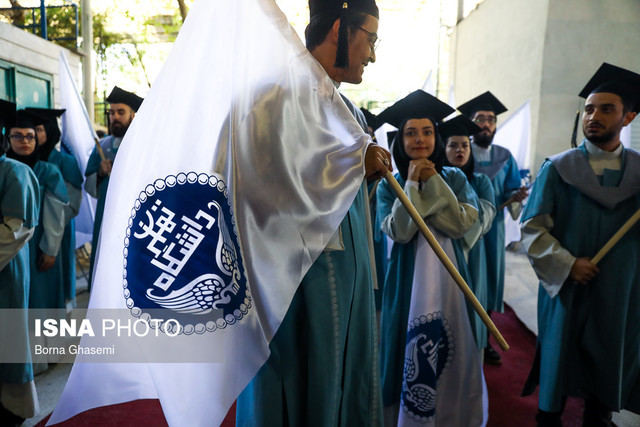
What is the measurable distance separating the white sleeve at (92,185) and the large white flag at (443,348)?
3.30 meters

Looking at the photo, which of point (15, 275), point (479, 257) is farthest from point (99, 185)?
point (479, 257)

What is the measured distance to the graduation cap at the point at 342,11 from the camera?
Result: 1.74 metres

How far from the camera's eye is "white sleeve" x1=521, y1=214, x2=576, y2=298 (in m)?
2.70

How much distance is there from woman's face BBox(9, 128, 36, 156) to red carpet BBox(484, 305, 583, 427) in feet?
12.6

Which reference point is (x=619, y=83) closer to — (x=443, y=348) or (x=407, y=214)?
(x=407, y=214)

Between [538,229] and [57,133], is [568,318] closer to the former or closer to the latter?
[538,229]

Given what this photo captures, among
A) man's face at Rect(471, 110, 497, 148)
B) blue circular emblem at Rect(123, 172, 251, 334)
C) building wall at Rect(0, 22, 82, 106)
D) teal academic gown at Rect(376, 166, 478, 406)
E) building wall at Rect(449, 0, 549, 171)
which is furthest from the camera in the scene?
building wall at Rect(449, 0, 549, 171)

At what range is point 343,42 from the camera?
1.74 m

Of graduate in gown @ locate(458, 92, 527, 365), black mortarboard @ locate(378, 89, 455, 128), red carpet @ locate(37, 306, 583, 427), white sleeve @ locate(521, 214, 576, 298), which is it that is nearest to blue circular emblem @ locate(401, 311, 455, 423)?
white sleeve @ locate(521, 214, 576, 298)

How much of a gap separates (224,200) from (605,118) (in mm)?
2281

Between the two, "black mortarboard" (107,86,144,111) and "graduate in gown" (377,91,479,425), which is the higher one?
"black mortarboard" (107,86,144,111)

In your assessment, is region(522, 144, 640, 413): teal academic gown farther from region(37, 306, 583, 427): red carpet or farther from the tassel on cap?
the tassel on cap

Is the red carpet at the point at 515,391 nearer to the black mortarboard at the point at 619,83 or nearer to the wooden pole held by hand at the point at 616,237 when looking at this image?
the wooden pole held by hand at the point at 616,237

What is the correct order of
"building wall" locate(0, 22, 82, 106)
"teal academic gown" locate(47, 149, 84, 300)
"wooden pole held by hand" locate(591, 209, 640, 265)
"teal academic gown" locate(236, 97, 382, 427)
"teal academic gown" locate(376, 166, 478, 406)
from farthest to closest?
"building wall" locate(0, 22, 82, 106), "teal academic gown" locate(47, 149, 84, 300), "teal academic gown" locate(376, 166, 478, 406), "wooden pole held by hand" locate(591, 209, 640, 265), "teal academic gown" locate(236, 97, 382, 427)
